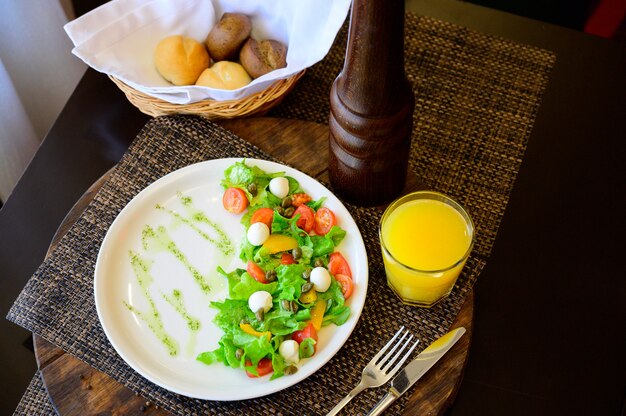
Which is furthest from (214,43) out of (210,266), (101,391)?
(101,391)

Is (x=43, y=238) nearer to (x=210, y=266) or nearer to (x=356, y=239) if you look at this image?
(x=210, y=266)

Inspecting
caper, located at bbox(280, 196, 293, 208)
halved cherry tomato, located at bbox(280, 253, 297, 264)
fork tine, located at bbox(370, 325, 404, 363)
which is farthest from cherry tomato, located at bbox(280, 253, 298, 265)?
fork tine, located at bbox(370, 325, 404, 363)

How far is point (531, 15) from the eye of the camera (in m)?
2.42

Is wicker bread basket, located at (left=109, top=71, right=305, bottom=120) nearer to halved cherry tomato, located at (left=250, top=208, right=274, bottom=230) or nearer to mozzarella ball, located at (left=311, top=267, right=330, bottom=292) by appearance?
halved cherry tomato, located at (left=250, top=208, right=274, bottom=230)

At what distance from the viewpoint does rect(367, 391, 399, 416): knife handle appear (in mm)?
1176

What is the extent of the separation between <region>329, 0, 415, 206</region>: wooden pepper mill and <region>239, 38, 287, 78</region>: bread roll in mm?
317

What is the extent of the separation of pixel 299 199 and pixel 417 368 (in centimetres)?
38

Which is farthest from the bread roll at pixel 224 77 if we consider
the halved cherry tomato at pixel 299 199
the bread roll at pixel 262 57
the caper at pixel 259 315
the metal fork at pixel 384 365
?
the metal fork at pixel 384 365

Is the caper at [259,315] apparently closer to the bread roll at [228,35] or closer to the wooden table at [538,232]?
the wooden table at [538,232]

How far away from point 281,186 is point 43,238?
51 centimetres

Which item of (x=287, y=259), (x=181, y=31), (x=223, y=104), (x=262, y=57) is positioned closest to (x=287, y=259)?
(x=287, y=259)

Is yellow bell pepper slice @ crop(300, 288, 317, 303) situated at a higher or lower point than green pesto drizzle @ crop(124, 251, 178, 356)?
higher

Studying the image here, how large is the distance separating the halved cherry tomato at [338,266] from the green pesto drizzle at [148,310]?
302 millimetres

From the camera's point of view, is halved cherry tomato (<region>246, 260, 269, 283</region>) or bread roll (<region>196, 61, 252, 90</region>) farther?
bread roll (<region>196, 61, 252, 90</region>)
